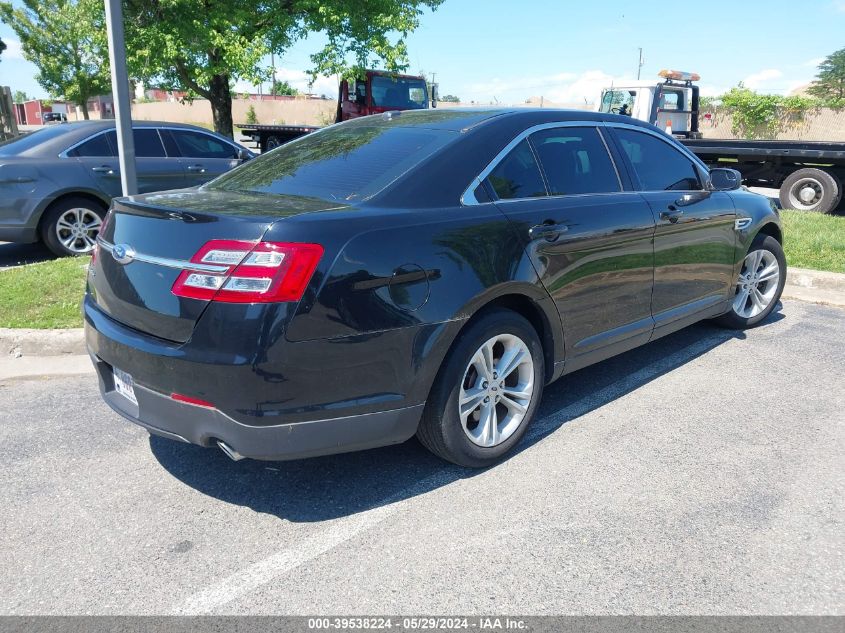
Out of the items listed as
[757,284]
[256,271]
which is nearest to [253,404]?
[256,271]

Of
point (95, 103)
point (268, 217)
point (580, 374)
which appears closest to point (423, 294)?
point (268, 217)

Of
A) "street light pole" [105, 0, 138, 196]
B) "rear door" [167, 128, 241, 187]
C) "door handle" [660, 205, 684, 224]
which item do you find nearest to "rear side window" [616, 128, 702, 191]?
"door handle" [660, 205, 684, 224]

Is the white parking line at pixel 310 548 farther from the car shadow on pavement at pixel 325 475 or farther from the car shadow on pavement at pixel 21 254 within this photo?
the car shadow on pavement at pixel 21 254

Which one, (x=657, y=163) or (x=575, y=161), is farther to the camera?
(x=657, y=163)

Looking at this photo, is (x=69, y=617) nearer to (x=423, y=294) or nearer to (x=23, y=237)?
(x=423, y=294)

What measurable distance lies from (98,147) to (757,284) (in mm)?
6960

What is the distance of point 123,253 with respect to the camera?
2.98 meters

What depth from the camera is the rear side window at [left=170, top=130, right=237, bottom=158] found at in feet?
28.3

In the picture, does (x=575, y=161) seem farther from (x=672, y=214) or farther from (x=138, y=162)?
(x=138, y=162)

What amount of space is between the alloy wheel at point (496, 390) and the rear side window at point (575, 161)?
92cm

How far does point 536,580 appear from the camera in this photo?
2598 millimetres

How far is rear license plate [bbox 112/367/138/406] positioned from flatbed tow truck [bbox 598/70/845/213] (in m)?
10.8

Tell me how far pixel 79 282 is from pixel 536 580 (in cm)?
506

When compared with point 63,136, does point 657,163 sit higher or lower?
lower
